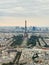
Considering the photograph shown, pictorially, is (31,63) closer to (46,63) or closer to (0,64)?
(46,63)

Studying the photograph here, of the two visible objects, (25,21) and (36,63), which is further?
(25,21)

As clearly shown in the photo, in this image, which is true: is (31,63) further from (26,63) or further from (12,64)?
(12,64)

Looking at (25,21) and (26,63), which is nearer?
(26,63)

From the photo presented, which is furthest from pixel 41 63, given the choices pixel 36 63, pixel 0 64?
pixel 0 64

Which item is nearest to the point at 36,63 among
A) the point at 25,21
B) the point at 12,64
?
the point at 12,64

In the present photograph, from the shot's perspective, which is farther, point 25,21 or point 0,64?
point 25,21

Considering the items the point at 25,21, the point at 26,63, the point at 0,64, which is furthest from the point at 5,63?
the point at 25,21

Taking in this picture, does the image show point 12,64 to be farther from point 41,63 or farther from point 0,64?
point 41,63
